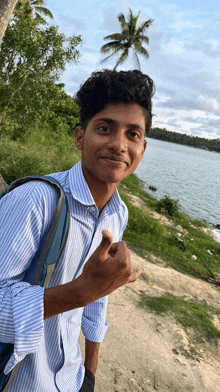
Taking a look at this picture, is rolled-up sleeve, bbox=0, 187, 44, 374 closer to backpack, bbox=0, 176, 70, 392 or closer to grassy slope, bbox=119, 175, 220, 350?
backpack, bbox=0, 176, 70, 392

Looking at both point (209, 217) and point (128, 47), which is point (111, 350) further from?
point (128, 47)

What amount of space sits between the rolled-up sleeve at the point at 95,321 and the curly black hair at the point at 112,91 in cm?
106

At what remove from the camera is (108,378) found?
103 inches

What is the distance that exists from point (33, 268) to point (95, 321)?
809mm

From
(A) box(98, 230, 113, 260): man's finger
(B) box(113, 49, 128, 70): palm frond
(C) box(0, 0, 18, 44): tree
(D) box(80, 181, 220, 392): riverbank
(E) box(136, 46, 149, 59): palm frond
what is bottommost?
(D) box(80, 181, 220, 392): riverbank

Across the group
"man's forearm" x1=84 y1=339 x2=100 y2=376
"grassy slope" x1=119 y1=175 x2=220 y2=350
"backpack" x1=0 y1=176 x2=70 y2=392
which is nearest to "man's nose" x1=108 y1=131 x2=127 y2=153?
"backpack" x1=0 y1=176 x2=70 y2=392

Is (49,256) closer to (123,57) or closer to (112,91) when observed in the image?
(112,91)

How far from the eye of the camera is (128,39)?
89.5 feet

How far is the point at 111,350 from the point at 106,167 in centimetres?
260

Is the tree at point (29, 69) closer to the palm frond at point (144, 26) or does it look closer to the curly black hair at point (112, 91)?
the curly black hair at point (112, 91)

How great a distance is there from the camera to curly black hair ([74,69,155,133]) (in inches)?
50.5

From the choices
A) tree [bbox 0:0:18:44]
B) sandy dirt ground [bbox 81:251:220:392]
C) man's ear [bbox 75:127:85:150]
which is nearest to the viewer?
man's ear [bbox 75:127:85:150]

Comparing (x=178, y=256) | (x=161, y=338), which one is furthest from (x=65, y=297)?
(x=178, y=256)

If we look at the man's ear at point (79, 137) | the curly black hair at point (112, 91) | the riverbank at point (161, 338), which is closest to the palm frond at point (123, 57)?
the riverbank at point (161, 338)
